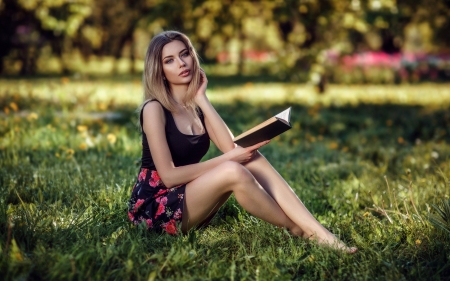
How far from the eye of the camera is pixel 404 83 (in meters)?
16.0

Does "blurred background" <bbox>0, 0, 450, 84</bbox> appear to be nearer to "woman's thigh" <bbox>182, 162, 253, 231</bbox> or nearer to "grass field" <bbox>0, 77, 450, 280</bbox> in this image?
"grass field" <bbox>0, 77, 450, 280</bbox>

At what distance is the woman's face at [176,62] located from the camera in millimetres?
3373

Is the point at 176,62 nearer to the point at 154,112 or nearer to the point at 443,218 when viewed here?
the point at 154,112

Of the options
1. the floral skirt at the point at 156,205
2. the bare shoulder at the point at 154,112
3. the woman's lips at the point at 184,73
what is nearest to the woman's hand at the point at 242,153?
Answer: the floral skirt at the point at 156,205

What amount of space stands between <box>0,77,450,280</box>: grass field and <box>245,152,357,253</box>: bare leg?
0.28ft

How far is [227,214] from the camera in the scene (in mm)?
3707

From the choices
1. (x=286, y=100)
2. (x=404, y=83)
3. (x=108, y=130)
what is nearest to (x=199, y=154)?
(x=108, y=130)

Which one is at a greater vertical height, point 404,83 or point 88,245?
point 88,245

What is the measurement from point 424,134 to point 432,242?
4.47 meters

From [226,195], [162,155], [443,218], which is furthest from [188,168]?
[443,218]

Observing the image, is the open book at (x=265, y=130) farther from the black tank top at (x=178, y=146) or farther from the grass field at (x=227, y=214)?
the grass field at (x=227, y=214)

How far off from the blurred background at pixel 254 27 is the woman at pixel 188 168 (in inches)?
207

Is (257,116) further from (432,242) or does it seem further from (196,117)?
(432,242)

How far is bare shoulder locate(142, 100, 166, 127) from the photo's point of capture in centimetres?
317
